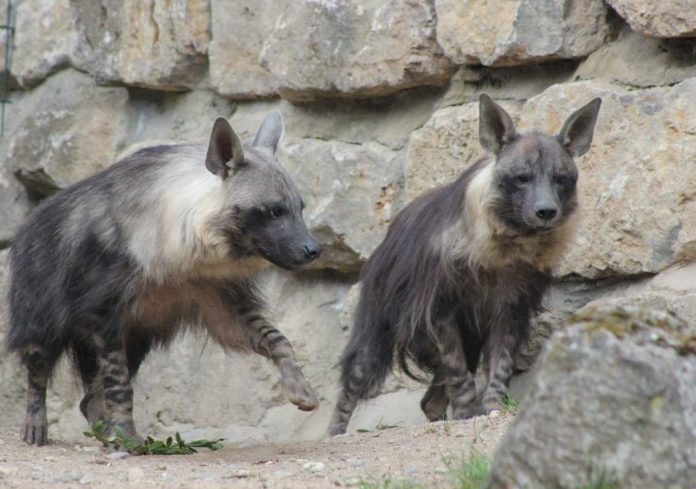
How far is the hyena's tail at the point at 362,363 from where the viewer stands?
5.94 m

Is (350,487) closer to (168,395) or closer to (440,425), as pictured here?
(440,425)

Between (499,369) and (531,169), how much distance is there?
873mm

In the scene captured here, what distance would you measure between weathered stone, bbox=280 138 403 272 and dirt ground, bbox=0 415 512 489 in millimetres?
1214

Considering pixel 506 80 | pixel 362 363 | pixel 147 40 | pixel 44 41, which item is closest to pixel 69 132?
pixel 44 41

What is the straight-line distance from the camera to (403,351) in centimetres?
595

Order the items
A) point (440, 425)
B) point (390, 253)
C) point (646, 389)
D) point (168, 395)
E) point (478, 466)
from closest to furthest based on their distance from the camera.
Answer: point (646, 389) → point (478, 466) → point (440, 425) → point (390, 253) → point (168, 395)

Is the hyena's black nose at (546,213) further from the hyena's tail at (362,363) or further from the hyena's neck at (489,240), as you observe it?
the hyena's tail at (362,363)

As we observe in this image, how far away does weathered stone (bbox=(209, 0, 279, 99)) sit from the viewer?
653cm

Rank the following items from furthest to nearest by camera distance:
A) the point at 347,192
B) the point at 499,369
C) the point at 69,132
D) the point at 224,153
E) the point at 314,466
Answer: the point at 69,132 < the point at 347,192 < the point at 499,369 < the point at 224,153 < the point at 314,466

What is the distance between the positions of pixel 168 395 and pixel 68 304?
1.72 metres

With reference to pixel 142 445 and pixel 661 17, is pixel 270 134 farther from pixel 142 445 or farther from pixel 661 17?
pixel 661 17

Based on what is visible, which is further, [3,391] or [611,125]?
[3,391]

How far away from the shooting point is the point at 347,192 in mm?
6242

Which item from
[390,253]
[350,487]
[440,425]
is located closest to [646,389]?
A: [350,487]
